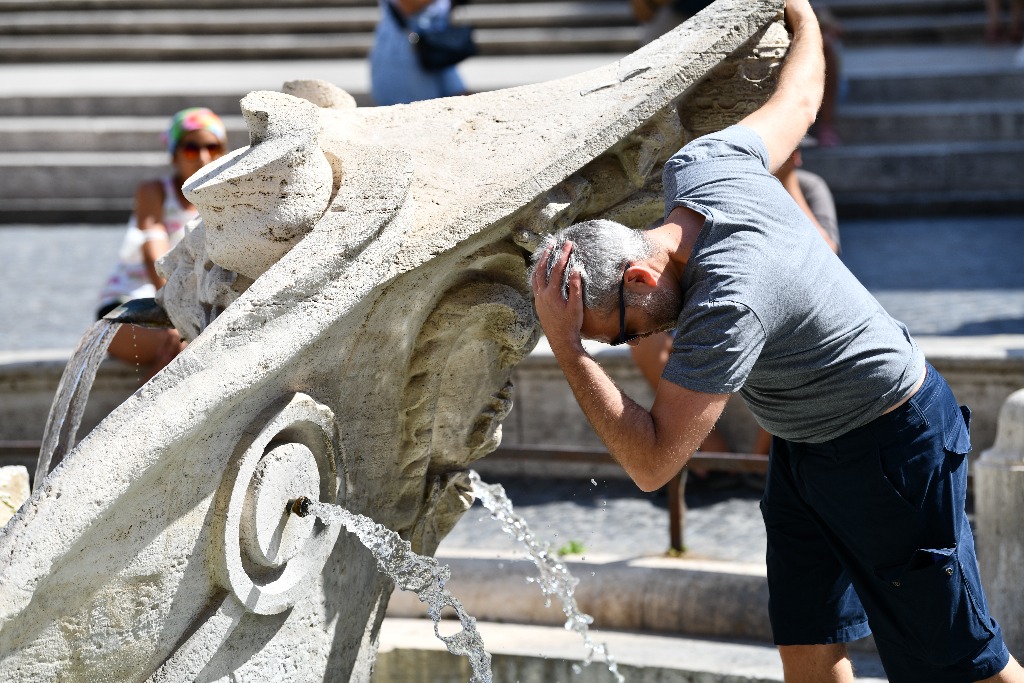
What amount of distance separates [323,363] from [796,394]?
2.69 ft

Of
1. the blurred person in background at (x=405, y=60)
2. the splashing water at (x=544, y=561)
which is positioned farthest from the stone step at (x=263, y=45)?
the splashing water at (x=544, y=561)

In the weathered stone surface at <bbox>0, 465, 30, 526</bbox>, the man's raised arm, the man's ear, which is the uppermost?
the man's raised arm

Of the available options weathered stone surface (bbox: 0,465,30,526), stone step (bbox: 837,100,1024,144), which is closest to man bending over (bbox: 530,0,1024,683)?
weathered stone surface (bbox: 0,465,30,526)

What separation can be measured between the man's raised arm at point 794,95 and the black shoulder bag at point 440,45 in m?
3.08

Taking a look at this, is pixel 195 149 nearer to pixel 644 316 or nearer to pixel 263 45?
pixel 644 316

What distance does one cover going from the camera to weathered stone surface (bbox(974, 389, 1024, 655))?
317cm

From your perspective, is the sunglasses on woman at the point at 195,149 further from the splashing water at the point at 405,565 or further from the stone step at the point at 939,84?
the stone step at the point at 939,84

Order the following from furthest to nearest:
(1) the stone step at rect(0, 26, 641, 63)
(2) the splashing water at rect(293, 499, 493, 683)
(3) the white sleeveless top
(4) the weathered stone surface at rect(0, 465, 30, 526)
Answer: (1) the stone step at rect(0, 26, 641, 63) < (3) the white sleeveless top < (4) the weathered stone surface at rect(0, 465, 30, 526) < (2) the splashing water at rect(293, 499, 493, 683)

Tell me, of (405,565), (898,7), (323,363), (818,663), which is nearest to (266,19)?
(898,7)

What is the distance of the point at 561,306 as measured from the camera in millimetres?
2211

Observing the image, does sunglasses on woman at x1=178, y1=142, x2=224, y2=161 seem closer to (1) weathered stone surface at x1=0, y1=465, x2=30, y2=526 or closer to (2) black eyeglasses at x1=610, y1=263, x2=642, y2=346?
(1) weathered stone surface at x1=0, y1=465, x2=30, y2=526

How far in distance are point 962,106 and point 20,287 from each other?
6.03m

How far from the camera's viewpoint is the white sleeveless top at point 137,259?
483 centimetres

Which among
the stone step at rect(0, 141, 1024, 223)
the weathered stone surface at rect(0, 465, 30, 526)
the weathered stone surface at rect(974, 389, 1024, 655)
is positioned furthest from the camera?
the stone step at rect(0, 141, 1024, 223)
